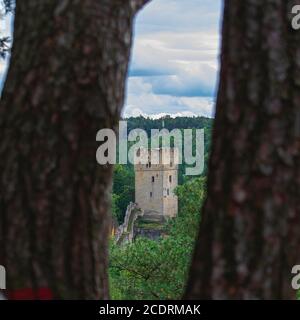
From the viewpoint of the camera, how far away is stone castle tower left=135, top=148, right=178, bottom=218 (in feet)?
129

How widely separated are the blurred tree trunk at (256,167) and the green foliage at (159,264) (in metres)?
10.3

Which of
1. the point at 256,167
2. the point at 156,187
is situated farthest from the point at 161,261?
the point at 156,187

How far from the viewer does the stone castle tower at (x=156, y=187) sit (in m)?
39.2

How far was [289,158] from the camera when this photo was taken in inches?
92.5

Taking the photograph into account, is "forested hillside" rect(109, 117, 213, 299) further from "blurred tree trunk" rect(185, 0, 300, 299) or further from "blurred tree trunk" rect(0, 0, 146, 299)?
"blurred tree trunk" rect(185, 0, 300, 299)

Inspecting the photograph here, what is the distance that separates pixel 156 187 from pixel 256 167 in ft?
126

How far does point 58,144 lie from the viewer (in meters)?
2.65

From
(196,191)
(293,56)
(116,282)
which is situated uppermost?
Answer: (293,56)

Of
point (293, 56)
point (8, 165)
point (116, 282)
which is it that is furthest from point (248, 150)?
point (116, 282)

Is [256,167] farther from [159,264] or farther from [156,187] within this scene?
[156,187]

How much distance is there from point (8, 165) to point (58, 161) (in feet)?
0.66

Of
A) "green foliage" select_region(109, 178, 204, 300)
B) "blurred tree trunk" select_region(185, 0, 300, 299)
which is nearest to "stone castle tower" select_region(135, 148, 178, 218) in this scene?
"green foliage" select_region(109, 178, 204, 300)

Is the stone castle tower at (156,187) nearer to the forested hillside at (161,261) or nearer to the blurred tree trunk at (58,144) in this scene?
the forested hillside at (161,261)
